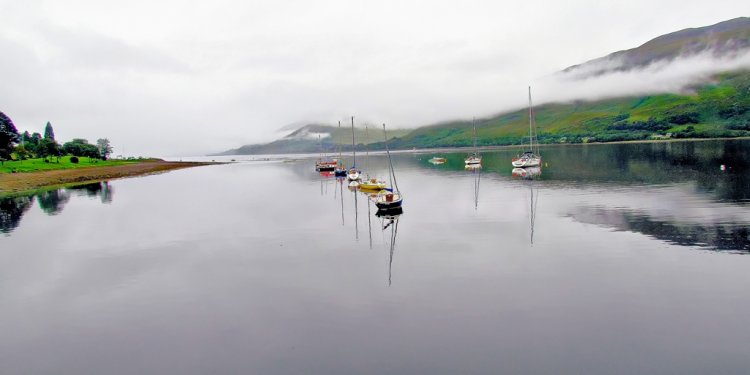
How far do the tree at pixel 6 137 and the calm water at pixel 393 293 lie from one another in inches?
4292

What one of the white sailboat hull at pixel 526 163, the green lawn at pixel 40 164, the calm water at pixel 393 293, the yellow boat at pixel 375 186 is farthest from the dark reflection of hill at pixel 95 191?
the white sailboat hull at pixel 526 163

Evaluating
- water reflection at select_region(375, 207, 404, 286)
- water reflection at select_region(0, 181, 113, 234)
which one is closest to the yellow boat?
water reflection at select_region(375, 207, 404, 286)

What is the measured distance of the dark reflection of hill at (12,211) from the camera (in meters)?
60.2

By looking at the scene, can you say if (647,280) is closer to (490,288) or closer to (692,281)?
(692,281)

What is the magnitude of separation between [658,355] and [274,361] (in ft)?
57.1

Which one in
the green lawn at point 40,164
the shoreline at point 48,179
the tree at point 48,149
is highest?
the tree at point 48,149

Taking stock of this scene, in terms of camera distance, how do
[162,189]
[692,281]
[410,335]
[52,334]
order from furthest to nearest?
[162,189]
[692,281]
[52,334]
[410,335]

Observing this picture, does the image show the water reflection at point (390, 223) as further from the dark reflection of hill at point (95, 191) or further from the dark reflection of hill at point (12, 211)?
the dark reflection of hill at point (95, 191)

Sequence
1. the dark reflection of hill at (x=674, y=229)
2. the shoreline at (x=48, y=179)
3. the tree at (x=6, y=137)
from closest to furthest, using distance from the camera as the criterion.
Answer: the dark reflection of hill at (x=674, y=229) → the shoreline at (x=48, y=179) → the tree at (x=6, y=137)

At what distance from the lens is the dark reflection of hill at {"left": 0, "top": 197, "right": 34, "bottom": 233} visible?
60213mm

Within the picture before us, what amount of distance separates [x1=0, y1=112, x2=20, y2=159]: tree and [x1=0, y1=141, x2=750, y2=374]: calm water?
109m

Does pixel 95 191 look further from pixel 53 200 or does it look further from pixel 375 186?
pixel 375 186

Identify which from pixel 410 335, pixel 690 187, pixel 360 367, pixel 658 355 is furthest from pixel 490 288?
pixel 690 187

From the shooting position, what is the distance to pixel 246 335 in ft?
76.7
